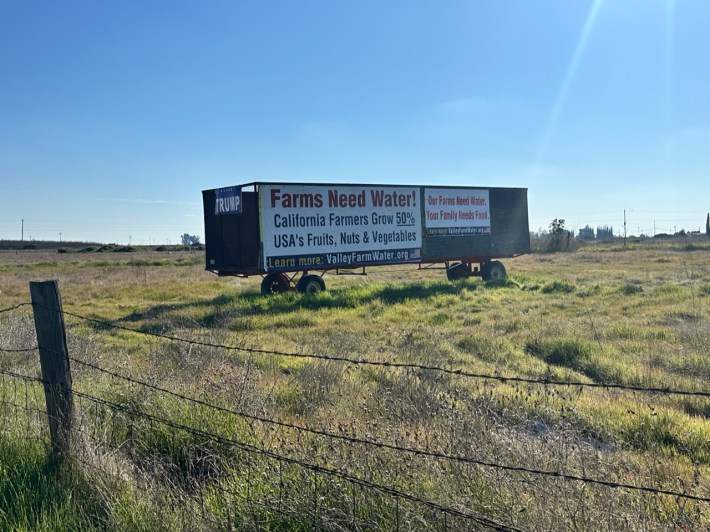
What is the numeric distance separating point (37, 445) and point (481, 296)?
1289 centimetres

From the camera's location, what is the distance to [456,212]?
19.3 metres

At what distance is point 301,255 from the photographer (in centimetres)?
1561

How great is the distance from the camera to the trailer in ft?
49.0

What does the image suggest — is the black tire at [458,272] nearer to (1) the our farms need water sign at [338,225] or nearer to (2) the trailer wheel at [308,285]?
(1) the our farms need water sign at [338,225]

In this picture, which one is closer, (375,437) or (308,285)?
(375,437)

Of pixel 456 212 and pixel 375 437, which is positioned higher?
pixel 456 212

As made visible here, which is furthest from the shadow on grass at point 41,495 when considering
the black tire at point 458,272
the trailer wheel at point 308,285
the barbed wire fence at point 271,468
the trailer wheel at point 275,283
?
the black tire at point 458,272

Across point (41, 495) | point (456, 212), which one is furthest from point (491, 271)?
point (41, 495)

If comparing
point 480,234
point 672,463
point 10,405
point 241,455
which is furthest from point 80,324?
point 480,234

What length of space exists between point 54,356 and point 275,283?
12.5 meters

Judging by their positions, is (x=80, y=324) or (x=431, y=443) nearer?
(x=431, y=443)

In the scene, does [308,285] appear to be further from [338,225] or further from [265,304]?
[265,304]

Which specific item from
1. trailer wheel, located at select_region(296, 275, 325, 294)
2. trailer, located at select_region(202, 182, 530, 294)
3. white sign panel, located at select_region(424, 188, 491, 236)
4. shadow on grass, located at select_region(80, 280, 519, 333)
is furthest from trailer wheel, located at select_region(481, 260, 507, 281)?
trailer wheel, located at select_region(296, 275, 325, 294)

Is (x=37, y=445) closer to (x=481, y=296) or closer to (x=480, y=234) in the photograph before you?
(x=481, y=296)
